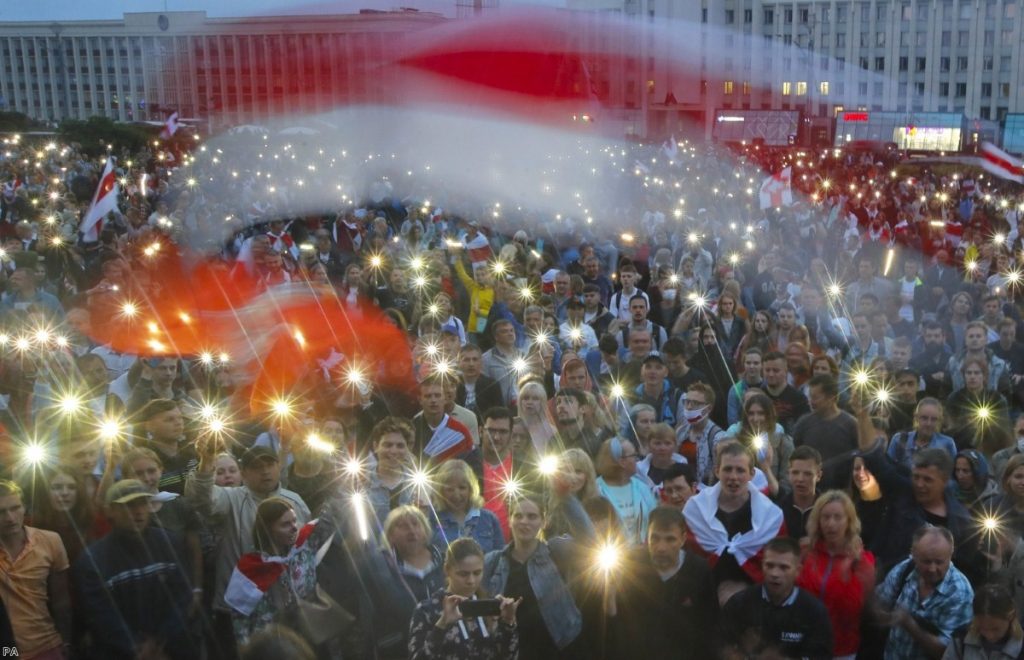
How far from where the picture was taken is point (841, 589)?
4.09 metres

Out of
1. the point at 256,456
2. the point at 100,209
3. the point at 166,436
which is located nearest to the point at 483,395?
the point at 166,436

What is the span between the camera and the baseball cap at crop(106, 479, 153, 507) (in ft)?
13.5

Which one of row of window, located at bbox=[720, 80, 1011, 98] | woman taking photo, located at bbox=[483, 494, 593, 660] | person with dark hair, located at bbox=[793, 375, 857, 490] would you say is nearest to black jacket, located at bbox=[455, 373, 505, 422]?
person with dark hair, located at bbox=[793, 375, 857, 490]

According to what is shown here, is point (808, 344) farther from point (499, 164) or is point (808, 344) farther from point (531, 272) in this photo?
point (499, 164)

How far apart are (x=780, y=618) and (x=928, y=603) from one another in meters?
0.66

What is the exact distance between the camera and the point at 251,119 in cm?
8312

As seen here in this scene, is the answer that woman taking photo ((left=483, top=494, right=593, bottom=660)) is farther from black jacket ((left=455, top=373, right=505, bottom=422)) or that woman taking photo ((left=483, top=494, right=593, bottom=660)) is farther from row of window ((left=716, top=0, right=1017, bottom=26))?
row of window ((left=716, top=0, right=1017, bottom=26))

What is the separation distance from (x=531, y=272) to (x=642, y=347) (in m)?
3.29

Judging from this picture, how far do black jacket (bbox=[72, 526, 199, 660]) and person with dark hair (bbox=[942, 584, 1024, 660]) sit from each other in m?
3.12

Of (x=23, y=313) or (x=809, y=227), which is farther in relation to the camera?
(x=809, y=227)

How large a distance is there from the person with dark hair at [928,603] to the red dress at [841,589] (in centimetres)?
12

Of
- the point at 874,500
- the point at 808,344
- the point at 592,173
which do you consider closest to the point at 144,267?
the point at 808,344

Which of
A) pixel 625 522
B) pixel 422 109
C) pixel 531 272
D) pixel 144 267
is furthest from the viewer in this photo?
pixel 422 109

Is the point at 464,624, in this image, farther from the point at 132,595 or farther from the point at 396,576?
the point at 132,595
